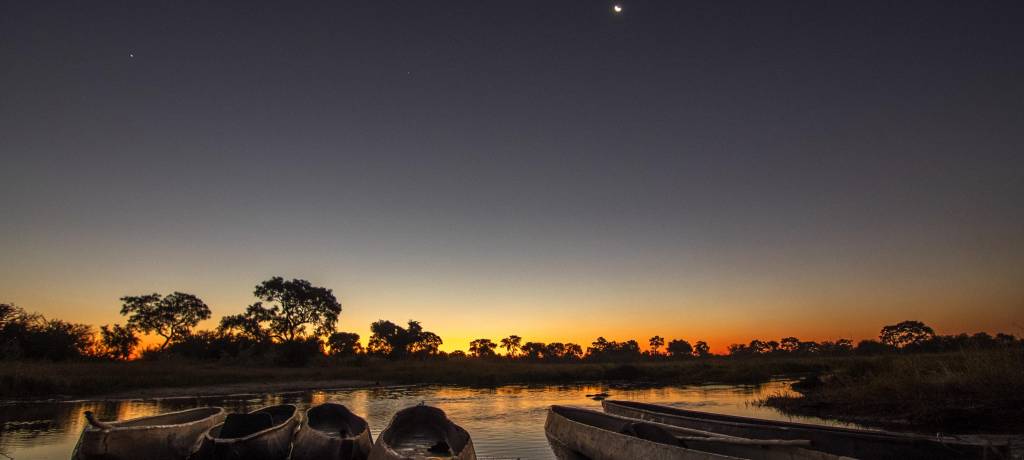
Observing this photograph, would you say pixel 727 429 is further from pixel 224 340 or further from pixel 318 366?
pixel 224 340

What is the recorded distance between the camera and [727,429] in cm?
1316

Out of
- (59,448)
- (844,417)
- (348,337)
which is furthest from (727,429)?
(348,337)

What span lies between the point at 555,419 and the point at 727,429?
16.4ft

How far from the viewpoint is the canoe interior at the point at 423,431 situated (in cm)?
1166

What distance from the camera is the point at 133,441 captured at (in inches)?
393

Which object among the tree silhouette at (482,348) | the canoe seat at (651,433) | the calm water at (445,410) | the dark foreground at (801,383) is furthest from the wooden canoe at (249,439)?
the tree silhouette at (482,348)

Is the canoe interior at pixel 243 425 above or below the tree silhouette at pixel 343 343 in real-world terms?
below

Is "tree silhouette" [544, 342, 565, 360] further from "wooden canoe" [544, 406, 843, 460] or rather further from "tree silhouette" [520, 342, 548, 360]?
"wooden canoe" [544, 406, 843, 460]

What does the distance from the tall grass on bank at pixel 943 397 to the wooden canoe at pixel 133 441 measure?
1940cm

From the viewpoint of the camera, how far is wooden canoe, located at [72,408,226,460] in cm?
966

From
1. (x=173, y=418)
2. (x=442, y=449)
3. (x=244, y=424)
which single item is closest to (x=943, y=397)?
(x=442, y=449)

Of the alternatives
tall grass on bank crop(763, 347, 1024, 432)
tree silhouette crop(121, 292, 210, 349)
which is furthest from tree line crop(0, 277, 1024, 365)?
tall grass on bank crop(763, 347, 1024, 432)

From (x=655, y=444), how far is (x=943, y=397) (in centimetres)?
1363

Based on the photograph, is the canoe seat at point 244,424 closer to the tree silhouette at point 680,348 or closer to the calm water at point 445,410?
the calm water at point 445,410
